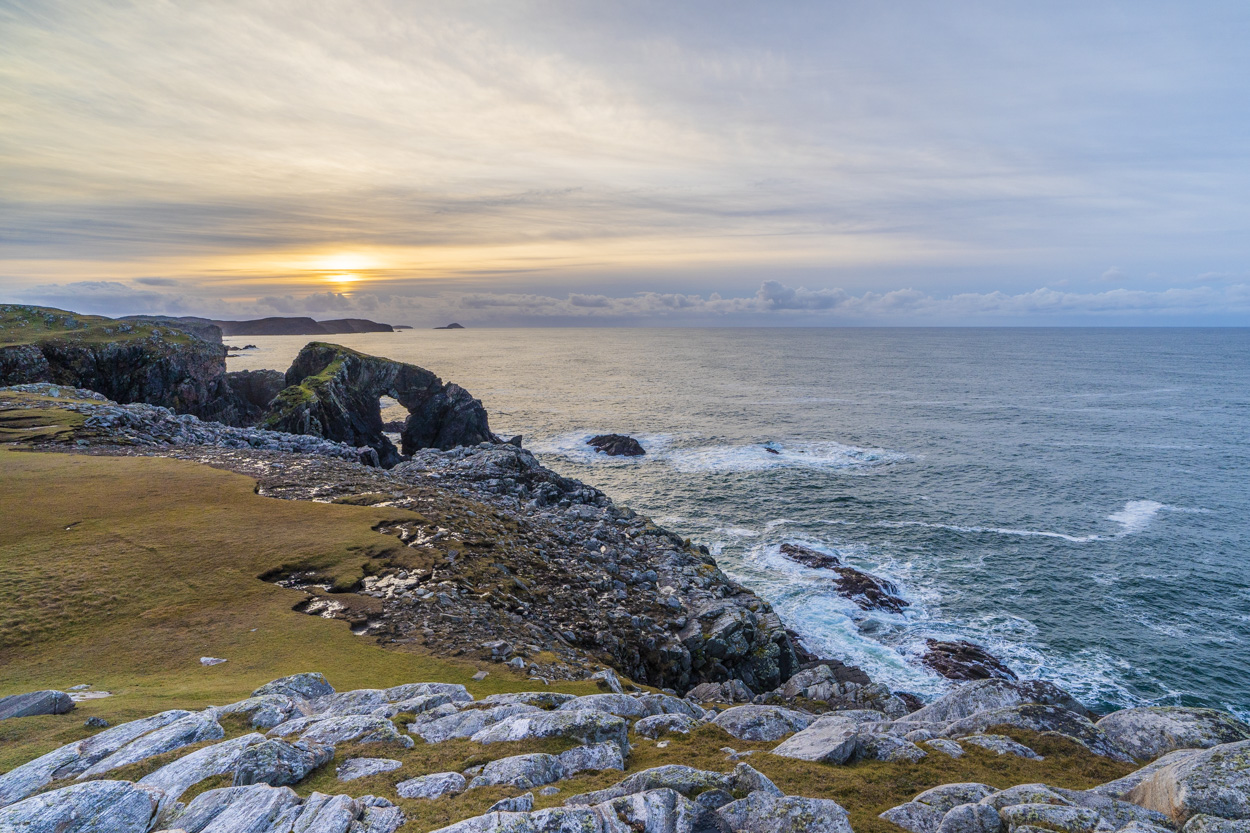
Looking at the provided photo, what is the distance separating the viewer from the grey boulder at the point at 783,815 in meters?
8.10

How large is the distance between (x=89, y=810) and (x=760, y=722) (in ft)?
38.6

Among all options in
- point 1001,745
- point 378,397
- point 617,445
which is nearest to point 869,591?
point 1001,745

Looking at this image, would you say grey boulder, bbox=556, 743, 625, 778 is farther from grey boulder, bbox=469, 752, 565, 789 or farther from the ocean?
the ocean

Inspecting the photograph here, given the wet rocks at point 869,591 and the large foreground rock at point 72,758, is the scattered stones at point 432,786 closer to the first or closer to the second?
the large foreground rock at point 72,758

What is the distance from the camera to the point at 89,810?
25.1ft

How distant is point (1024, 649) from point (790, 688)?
21.6 meters

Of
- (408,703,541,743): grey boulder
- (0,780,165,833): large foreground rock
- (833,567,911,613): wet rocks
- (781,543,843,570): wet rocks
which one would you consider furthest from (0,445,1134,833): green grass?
(781,543,843,570): wet rocks

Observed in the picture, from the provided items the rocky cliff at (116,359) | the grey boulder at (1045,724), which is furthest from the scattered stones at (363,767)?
the rocky cliff at (116,359)

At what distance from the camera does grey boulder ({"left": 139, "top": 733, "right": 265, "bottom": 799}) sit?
28.1ft

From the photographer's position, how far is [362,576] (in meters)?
20.2

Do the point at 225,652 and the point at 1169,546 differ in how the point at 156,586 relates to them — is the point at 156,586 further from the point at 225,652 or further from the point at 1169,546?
the point at 1169,546

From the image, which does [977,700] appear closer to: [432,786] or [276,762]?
[432,786]

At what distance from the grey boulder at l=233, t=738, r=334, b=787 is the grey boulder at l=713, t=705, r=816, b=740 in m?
8.28

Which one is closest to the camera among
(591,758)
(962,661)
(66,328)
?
(591,758)
